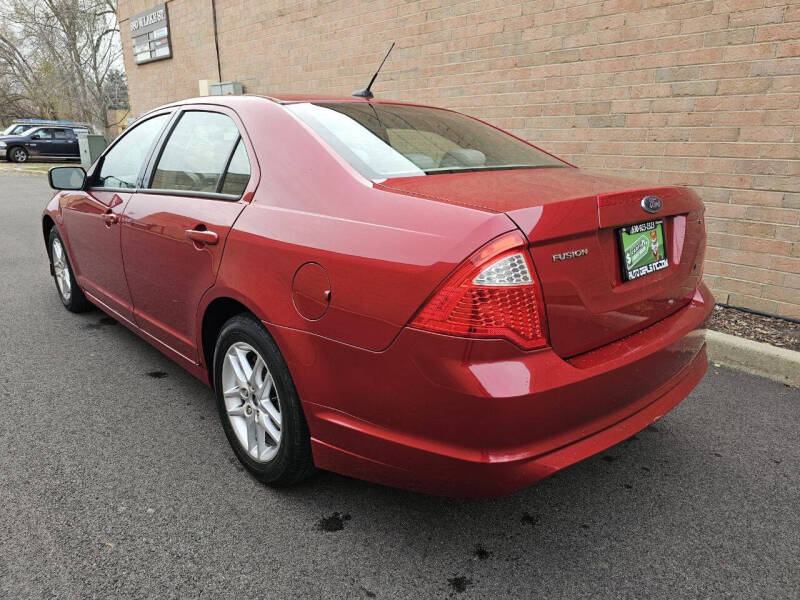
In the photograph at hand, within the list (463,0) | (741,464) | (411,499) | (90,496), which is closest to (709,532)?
(741,464)

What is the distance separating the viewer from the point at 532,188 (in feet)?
6.61

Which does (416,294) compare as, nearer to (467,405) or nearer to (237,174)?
(467,405)

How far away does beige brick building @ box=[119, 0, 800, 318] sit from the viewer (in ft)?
14.1

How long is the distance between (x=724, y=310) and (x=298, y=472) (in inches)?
154

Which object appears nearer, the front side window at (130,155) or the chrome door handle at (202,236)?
the chrome door handle at (202,236)

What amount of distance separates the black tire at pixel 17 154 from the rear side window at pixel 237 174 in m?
26.7

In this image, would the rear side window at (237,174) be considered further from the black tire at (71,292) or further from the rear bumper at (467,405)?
the black tire at (71,292)

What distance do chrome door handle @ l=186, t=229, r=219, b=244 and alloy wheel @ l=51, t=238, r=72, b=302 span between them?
8.28 ft

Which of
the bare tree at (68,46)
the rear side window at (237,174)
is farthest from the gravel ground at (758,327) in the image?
the bare tree at (68,46)

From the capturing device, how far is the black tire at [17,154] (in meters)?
24.0

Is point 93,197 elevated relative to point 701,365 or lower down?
elevated

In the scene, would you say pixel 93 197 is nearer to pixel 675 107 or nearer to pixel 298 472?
pixel 298 472

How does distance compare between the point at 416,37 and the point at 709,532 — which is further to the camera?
the point at 416,37

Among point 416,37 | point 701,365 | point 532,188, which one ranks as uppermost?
point 416,37
